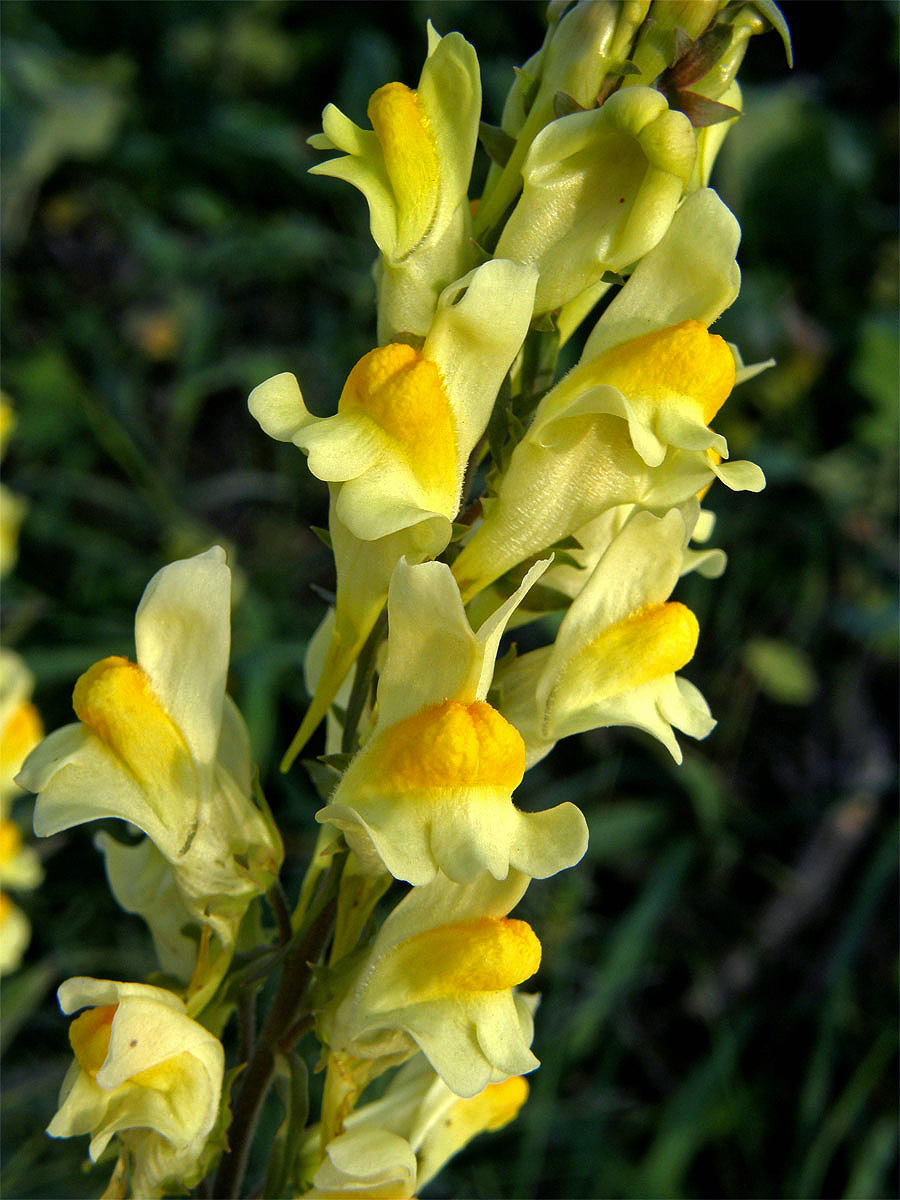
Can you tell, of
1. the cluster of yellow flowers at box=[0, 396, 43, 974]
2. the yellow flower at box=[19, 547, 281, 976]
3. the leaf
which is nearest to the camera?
the yellow flower at box=[19, 547, 281, 976]

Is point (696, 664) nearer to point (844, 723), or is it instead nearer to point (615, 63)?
point (844, 723)

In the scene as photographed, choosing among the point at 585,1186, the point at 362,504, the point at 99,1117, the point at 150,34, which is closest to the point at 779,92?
the point at 150,34

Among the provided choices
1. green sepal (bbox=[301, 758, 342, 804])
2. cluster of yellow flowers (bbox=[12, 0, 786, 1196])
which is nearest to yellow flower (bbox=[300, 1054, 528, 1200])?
cluster of yellow flowers (bbox=[12, 0, 786, 1196])

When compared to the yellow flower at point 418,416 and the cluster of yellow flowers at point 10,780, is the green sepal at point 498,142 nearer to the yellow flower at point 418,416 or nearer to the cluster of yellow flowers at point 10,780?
the yellow flower at point 418,416

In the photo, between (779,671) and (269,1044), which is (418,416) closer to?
(269,1044)

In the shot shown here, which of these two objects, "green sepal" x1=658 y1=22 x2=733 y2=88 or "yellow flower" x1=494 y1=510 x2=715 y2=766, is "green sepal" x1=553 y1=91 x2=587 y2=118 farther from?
"yellow flower" x1=494 y1=510 x2=715 y2=766

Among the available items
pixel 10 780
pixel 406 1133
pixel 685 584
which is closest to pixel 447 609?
pixel 406 1133
